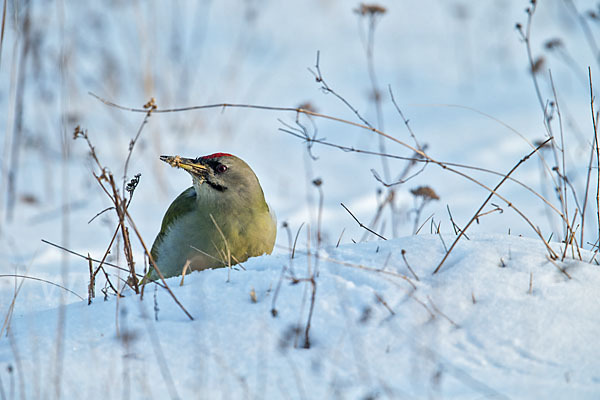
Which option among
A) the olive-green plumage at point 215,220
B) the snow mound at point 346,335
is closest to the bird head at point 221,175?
the olive-green plumage at point 215,220

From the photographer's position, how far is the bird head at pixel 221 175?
4625mm

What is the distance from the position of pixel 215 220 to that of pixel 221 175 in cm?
37

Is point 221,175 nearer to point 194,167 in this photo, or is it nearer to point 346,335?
point 194,167

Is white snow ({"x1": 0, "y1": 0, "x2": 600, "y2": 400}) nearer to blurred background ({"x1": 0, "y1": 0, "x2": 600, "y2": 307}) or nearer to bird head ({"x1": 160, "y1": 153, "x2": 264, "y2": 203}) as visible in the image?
blurred background ({"x1": 0, "y1": 0, "x2": 600, "y2": 307})

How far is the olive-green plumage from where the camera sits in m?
4.36

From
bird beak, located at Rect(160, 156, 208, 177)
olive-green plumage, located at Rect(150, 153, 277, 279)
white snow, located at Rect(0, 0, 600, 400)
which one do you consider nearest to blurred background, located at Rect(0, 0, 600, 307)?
white snow, located at Rect(0, 0, 600, 400)

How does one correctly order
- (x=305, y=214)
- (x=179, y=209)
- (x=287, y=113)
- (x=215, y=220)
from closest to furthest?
(x=215, y=220) → (x=179, y=209) → (x=305, y=214) → (x=287, y=113)

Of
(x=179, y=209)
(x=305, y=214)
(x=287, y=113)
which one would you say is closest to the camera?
(x=179, y=209)

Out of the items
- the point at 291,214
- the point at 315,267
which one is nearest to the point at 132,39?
the point at 291,214

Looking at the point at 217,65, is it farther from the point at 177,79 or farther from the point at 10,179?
the point at 10,179

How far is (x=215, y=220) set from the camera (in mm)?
4430

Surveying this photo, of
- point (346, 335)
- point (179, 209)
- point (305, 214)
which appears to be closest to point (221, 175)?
point (179, 209)

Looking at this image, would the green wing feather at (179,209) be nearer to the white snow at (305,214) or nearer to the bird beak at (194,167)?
the bird beak at (194,167)

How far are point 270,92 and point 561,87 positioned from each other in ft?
13.3
